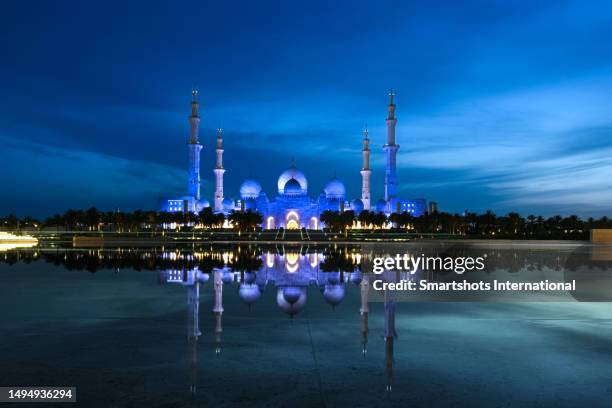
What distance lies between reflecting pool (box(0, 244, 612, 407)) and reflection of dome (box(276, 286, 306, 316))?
0.04m

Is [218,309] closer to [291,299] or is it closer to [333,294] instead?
[291,299]

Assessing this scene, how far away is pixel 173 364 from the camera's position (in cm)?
614

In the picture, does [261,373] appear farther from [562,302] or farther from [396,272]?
[396,272]

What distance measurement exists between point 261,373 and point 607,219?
73631 millimetres

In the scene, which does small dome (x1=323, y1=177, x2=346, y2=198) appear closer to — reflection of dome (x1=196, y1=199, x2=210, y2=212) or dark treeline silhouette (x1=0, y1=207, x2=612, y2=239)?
dark treeline silhouette (x1=0, y1=207, x2=612, y2=239)

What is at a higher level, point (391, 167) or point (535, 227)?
point (391, 167)

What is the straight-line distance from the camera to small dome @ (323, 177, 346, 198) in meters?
91.6

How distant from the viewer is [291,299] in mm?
11141

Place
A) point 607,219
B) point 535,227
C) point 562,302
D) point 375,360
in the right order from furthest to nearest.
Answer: point 535,227 < point 607,219 < point 562,302 < point 375,360

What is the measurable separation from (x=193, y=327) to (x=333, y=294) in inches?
172

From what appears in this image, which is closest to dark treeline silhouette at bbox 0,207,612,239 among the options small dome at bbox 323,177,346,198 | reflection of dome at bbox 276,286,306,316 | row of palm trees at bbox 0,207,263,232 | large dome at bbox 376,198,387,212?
row of palm trees at bbox 0,207,263,232

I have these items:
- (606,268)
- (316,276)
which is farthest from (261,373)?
(606,268)

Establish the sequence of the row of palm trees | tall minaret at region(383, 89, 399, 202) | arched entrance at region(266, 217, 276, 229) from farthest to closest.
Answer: arched entrance at region(266, 217, 276, 229) < tall minaret at region(383, 89, 399, 202) < the row of palm trees

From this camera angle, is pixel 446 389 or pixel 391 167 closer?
pixel 446 389
